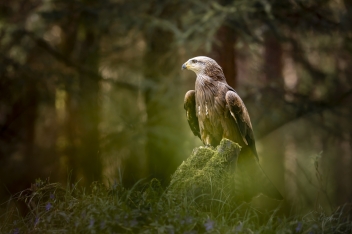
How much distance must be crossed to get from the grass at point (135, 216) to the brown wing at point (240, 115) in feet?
3.94

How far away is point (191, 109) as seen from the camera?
5.67 meters

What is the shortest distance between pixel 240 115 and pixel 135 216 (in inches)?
82.1

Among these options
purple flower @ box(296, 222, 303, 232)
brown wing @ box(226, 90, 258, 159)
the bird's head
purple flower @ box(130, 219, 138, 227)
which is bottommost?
purple flower @ box(296, 222, 303, 232)

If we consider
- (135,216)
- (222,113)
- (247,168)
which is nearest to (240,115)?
(222,113)

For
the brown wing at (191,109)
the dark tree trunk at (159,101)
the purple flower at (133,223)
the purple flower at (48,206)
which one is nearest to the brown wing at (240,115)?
the brown wing at (191,109)

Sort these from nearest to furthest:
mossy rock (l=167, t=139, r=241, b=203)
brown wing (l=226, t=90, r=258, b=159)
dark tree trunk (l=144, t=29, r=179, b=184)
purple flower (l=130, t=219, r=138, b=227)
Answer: purple flower (l=130, t=219, r=138, b=227)
mossy rock (l=167, t=139, r=241, b=203)
brown wing (l=226, t=90, r=258, b=159)
dark tree trunk (l=144, t=29, r=179, b=184)

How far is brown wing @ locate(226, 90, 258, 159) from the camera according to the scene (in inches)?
200

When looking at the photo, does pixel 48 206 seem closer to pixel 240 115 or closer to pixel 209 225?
pixel 209 225

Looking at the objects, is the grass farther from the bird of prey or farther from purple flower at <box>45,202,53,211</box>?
the bird of prey

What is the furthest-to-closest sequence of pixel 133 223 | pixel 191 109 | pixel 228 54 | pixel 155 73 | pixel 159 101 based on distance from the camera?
pixel 155 73 < pixel 159 101 < pixel 228 54 < pixel 191 109 < pixel 133 223

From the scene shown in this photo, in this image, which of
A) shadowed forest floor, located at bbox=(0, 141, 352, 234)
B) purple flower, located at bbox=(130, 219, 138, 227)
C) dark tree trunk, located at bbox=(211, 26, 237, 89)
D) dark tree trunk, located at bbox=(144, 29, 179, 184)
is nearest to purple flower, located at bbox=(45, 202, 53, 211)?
shadowed forest floor, located at bbox=(0, 141, 352, 234)

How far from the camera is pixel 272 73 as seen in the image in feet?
35.3

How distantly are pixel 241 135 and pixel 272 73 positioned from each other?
5.84 m

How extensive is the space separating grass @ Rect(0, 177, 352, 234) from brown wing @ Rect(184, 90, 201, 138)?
1.56m
